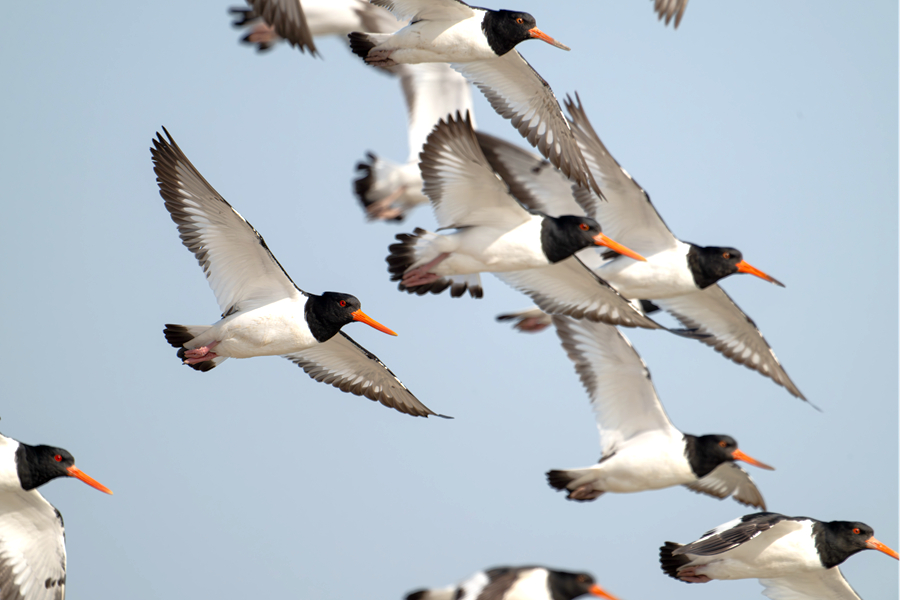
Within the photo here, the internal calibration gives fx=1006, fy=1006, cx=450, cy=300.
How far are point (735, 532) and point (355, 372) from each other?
14.3 ft

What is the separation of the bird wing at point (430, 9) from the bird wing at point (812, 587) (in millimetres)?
7104

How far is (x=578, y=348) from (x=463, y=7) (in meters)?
4.56

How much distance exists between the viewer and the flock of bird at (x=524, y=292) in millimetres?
9573

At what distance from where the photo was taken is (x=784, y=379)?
14.3 m

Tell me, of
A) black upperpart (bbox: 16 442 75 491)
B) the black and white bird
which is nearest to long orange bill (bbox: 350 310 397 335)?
the black and white bird

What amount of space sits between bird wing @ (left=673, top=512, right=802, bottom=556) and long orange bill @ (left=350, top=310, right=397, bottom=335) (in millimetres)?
3738

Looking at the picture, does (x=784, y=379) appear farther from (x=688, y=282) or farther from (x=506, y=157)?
(x=506, y=157)

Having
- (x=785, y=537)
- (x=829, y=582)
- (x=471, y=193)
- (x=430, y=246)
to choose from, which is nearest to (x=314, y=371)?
(x=430, y=246)

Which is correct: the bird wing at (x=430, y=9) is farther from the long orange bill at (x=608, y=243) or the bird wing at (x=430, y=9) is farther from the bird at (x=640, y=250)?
the long orange bill at (x=608, y=243)

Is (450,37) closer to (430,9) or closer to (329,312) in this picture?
(430,9)

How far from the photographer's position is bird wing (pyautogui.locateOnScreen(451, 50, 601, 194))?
449 inches

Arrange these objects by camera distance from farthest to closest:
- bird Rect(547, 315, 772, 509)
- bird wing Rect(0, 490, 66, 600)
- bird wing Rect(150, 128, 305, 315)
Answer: bird Rect(547, 315, 772, 509) < bird wing Rect(0, 490, 66, 600) < bird wing Rect(150, 128, 305, 315)

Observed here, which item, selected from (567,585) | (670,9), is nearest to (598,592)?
(567,585)

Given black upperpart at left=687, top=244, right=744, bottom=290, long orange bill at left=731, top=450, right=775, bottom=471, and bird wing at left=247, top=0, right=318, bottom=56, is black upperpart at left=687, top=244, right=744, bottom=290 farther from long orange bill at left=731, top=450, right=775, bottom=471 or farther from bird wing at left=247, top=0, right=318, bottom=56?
bird wing at left=247, top=0, right=318, bottom=56
